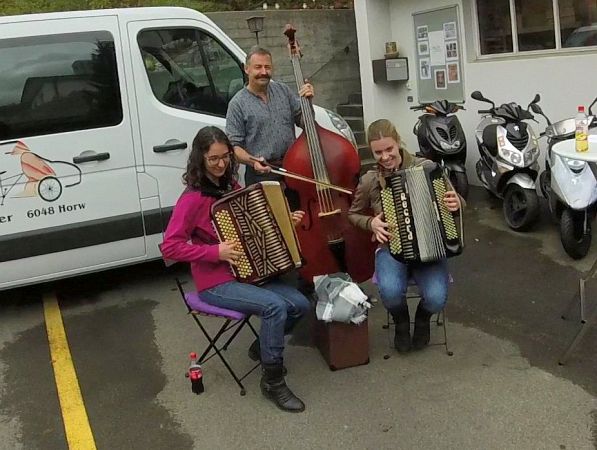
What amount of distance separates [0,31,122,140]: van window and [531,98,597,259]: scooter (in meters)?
3.14

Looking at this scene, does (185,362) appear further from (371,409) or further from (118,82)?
(118,82)

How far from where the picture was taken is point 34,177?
455 cm

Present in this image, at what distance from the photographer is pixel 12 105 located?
14.9 feet

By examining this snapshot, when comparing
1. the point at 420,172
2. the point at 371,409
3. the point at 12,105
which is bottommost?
the point at 371,409

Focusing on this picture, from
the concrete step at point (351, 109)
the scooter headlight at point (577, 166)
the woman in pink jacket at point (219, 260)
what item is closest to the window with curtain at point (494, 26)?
the concrete step at point (351, 109)

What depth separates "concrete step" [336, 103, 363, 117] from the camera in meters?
9.03

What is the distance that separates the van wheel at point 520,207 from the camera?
18.3ft

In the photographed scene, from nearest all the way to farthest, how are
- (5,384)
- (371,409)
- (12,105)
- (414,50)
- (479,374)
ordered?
1. (371,409)
2. (479,374)
3. (5,384)
4. (12,105)
5. (414,50)

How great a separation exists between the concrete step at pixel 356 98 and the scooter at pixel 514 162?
136 inches

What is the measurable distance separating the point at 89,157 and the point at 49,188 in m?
0.34

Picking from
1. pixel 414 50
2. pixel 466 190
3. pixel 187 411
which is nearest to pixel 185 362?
pixel 187 411

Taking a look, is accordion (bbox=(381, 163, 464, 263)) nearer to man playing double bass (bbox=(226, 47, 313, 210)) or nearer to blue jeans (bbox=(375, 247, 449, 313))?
blue jeans (bbox=(375, 247, 449, 313))

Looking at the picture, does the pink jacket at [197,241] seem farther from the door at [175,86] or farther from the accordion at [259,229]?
the door at [175,86]

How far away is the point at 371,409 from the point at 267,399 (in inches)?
21.3
